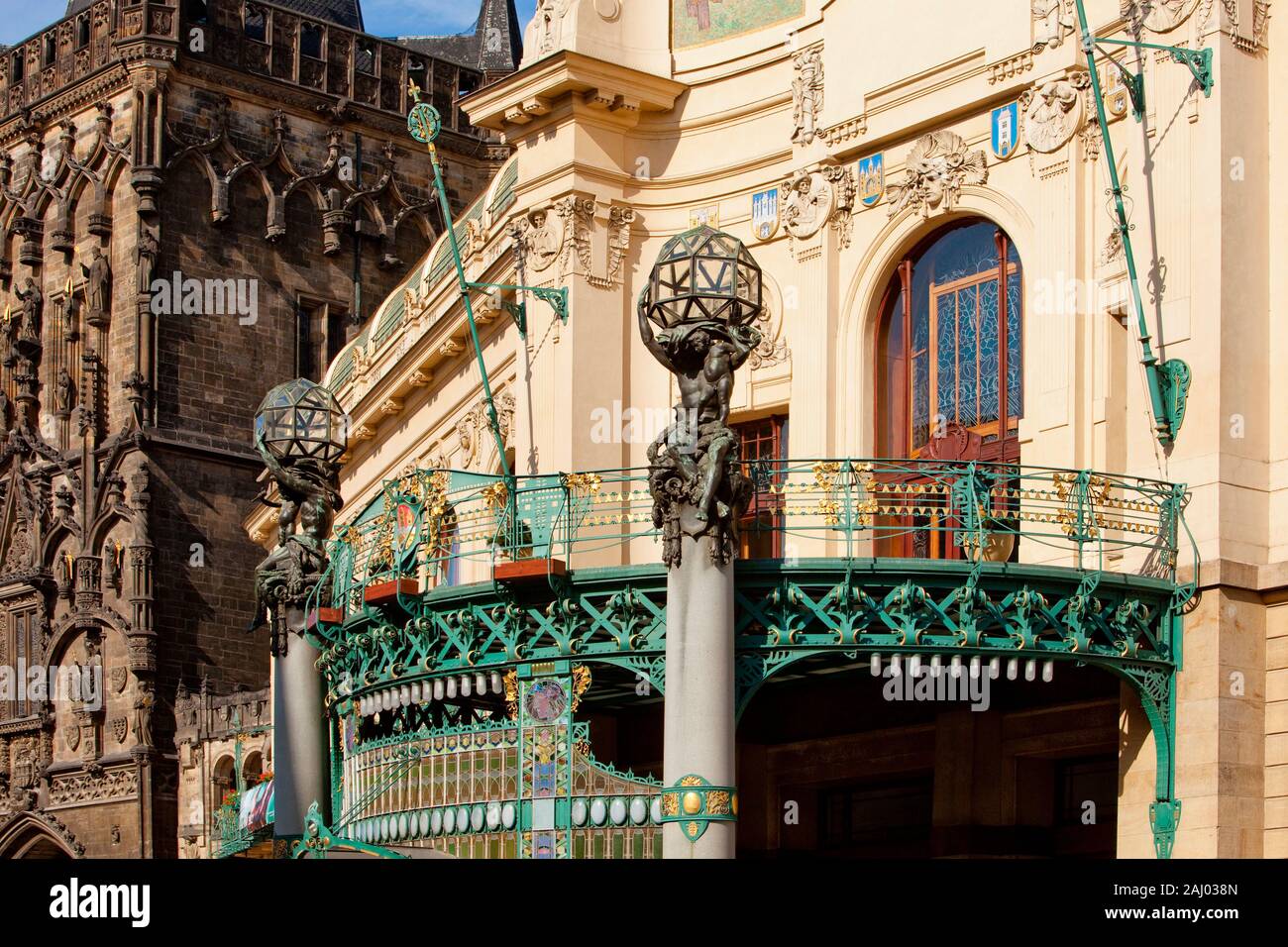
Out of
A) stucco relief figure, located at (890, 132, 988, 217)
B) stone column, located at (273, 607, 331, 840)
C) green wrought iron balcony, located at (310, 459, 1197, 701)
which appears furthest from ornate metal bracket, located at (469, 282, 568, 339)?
stone column, located at (273, 607, 331, 840)

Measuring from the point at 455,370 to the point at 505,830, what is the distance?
12.0m

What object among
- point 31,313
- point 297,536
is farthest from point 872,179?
point 31,313

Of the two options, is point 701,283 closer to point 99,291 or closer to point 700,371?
point 700,371

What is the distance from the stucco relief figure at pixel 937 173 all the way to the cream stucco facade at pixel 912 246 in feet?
0.15

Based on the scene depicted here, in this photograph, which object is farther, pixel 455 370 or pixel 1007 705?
pixel 455 370

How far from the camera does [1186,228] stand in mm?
24656

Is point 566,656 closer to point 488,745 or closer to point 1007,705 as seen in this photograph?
point 488,745

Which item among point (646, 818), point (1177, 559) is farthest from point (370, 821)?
point (1177, 559)

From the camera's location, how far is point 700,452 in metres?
22.9

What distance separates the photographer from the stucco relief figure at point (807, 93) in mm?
29594

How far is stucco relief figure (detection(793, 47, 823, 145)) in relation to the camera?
97.1ft

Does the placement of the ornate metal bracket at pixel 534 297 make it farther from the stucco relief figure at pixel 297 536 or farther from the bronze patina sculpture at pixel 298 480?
the stucco relief figure at pixel 297 536

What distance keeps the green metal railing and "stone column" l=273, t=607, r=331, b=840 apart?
0.72 meters

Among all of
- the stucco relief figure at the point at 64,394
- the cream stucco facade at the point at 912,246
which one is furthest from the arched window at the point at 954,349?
the stucco relief figure at the point at 64,394
